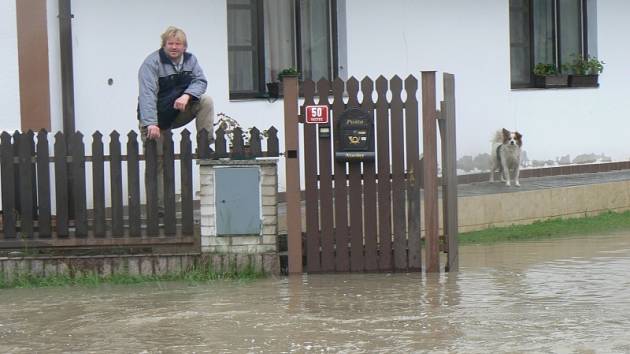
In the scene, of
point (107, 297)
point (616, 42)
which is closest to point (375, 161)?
point (107, 297)

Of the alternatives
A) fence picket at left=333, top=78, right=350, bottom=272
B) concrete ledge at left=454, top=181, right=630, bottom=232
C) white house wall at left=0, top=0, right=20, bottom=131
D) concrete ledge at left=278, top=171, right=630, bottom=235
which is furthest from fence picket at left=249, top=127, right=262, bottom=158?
concrete ledge at left=454, top=181, right=630, bottom=232

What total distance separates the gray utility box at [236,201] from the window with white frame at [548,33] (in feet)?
25.7

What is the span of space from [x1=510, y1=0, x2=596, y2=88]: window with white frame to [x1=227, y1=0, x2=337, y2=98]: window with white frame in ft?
11.0

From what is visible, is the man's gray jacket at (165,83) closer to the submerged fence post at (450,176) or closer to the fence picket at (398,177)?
the fence picket at (398,177)

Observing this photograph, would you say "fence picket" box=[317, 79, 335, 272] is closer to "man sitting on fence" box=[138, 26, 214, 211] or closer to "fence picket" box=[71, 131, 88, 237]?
"man sitting on fence" box=[138, 26, 214, 211]

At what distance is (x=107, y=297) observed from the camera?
9.64 m

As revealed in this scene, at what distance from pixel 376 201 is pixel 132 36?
4.22 metres

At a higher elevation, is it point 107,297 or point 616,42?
point 616,42

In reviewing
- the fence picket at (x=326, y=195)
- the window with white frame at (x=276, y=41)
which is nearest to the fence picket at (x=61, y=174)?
the fence picket at (x=326, y=195)

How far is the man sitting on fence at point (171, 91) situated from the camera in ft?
35.6

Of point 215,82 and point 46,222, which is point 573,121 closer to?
point 215,82

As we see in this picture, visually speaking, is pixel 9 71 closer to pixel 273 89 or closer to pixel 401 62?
pixel 273 89

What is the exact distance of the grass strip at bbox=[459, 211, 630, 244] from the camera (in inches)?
535

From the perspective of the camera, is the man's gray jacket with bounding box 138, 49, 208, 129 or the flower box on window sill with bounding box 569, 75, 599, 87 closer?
the man's gray jacket with bounding box 138, 49, 208, 129
